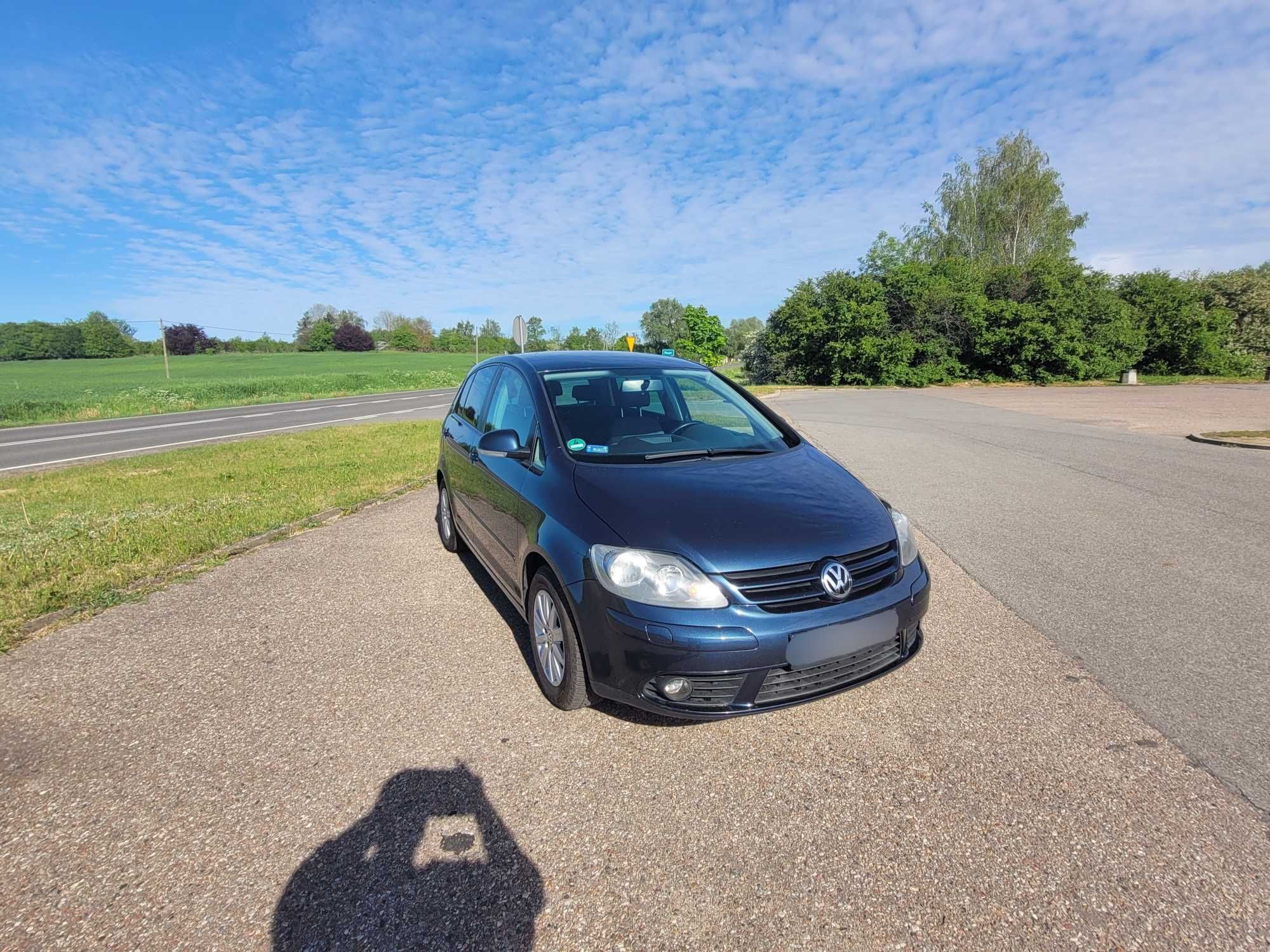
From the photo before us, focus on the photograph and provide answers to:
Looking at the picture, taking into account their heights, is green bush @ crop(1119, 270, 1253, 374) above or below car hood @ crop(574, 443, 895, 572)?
above

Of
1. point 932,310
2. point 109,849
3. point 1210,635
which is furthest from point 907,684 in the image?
point 932,310

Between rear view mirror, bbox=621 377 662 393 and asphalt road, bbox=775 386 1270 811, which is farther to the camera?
rear view mirror, bbox=621 377 662 393

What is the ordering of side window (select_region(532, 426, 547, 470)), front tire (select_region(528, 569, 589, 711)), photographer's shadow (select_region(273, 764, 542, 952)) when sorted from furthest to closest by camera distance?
side window (select_region(532, 426, 547, 470))
front tire (select_region(528, 569, 589, 711))
photographer's shadow (select_region(273, 764, 542, 952))

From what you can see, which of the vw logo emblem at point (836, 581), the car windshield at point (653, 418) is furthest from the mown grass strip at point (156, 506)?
the vw logo emblem at point (836, 581)

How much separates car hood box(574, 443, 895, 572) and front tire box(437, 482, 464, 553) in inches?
96.7

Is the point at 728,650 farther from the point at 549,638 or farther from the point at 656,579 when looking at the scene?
the point at 549,638

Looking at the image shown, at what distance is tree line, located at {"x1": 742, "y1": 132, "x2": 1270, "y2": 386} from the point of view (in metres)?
33.3

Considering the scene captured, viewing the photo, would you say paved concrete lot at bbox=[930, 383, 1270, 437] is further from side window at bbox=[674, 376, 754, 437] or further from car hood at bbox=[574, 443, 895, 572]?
car hood at bbox=[574, 443, 895, 572]

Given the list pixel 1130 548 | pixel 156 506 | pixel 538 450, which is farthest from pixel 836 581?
pixel 156 506

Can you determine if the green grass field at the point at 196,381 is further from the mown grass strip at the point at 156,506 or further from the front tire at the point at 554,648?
the front tire at the point at 554,648

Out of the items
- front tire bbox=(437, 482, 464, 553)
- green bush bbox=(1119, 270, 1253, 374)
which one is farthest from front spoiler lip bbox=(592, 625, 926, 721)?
green bush bbox=(1119, 270, 1253, 374)

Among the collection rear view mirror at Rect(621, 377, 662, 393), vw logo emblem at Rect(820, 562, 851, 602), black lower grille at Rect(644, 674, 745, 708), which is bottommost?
black lower grille at Rect(644, 674, 745, 708)

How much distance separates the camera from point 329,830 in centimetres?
222

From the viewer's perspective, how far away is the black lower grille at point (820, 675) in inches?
97.5
